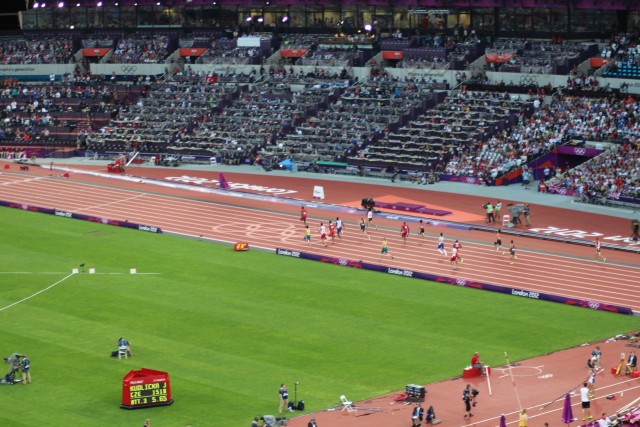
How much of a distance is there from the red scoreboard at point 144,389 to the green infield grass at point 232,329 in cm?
37

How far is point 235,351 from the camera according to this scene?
5556 cm

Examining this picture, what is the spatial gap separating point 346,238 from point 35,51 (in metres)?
59.2

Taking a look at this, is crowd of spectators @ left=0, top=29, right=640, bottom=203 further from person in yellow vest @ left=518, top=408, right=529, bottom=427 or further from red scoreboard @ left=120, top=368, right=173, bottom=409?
red scoreboard @ left=120, top=368, right=173, bottom=409

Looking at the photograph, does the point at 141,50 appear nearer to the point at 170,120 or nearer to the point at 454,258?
the point at 170,120

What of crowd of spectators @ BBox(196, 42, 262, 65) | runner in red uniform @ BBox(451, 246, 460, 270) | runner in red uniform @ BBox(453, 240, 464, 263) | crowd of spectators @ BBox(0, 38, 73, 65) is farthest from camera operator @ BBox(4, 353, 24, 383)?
crowd of spectators @ BBox(0, 38, 73, 65)

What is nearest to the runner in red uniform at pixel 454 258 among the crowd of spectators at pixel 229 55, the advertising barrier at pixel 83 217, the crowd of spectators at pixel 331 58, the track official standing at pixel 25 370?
the advertising barrier at pixel 83 217

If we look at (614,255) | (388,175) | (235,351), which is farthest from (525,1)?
(235,351)

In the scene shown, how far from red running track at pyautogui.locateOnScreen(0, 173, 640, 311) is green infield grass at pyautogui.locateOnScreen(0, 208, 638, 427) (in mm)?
2514

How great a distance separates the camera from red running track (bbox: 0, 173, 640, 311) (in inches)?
2640

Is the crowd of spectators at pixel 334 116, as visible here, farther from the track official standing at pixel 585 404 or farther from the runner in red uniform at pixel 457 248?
the track official standing at pixel 585 404

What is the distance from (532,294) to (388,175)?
32399mm

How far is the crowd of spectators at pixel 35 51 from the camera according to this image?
12560cm

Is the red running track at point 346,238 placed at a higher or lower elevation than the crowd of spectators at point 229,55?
lower

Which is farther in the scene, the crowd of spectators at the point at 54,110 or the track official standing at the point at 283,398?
the crowd of spectators at the point at 54,110
